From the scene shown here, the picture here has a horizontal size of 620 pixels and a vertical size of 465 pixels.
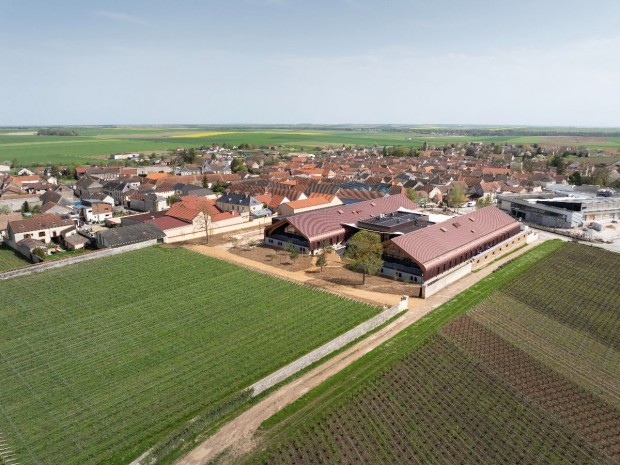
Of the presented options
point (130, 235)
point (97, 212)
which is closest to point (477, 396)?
point (130, 235)

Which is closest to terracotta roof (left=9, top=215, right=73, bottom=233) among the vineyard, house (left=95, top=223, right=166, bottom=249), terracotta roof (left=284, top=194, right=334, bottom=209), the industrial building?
house (left=95, top=223, right=166, bottom=249)

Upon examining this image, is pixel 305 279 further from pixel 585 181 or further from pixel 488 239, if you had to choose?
pixel 585 181

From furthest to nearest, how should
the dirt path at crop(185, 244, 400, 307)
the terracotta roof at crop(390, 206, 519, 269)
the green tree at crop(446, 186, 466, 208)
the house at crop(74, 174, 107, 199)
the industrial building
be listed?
the house at crop(74, 174, 107, 199) < the green tree at crop(446, 186, 466, 208) < the industrial building < the terracotta roof at crop(390, 206, 519, 269) < the dirt path at crop(185, 244, 400, 307)

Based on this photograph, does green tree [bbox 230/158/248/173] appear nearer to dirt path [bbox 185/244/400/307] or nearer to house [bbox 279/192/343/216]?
house [bbox 279/192/343/216]

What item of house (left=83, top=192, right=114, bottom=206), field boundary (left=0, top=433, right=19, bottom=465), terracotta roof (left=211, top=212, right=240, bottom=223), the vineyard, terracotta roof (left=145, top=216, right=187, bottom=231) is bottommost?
the vineyard

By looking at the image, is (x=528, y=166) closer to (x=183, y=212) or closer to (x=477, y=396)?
(x=183, y=212)

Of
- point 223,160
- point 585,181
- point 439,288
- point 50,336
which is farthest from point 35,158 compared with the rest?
point 585,181

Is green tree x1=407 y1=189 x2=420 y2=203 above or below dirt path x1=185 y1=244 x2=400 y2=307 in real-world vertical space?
above
